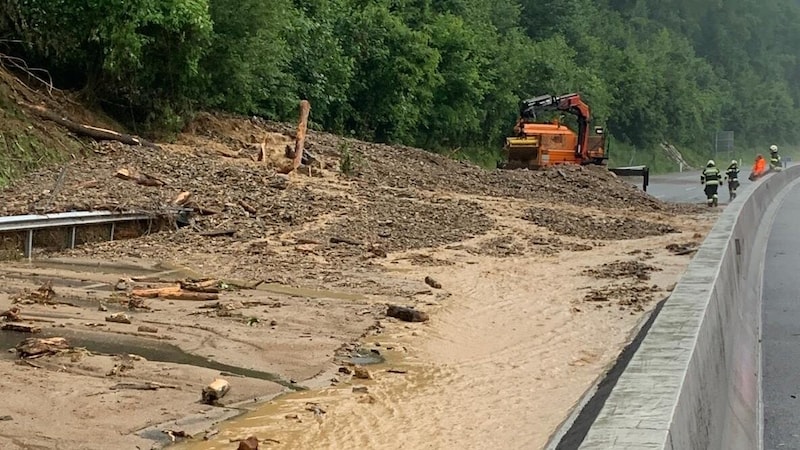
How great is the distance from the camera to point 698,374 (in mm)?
5238

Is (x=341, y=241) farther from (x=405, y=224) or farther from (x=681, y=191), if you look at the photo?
(x=681, y=191)

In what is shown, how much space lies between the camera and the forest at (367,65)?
22.2 m

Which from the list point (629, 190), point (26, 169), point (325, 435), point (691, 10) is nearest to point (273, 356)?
point (325, 435)

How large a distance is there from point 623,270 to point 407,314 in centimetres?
529

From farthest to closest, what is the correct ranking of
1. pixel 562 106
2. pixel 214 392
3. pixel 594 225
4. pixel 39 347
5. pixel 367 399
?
1. pixel 562 106
2. pixel 594 225
3. pixel 39 347
4. pixel 367 399
5. pixel 214 392

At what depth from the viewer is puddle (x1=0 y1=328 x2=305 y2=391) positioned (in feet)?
28.7

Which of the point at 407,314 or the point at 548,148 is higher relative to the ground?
the point at 548,148

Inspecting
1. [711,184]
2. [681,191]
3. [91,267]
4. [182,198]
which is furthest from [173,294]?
[681,191]

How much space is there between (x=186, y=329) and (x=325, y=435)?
10.8ft

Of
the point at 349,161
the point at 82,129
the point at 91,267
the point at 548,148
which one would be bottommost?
the point at 91,267

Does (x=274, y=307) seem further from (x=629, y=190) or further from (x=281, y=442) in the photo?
(x=629, y=190)

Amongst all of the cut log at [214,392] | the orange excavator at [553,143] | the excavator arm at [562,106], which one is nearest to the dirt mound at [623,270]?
the cut log at [214,392]

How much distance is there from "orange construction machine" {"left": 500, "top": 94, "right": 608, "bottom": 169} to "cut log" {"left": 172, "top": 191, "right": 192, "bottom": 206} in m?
17.8

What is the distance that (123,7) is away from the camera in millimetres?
21281
